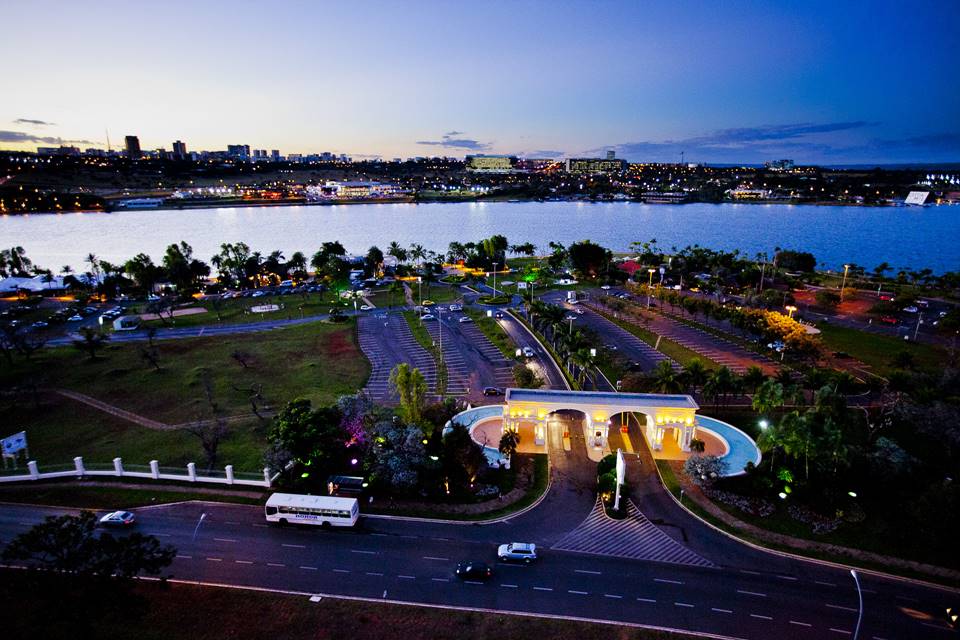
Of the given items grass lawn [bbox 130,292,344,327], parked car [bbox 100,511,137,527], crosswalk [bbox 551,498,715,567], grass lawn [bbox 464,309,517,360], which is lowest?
crosswalk [bbox 551,498,715,567]

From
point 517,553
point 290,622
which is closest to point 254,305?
point 290,622

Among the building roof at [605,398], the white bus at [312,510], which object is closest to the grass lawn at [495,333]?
the building roof at [605,398]

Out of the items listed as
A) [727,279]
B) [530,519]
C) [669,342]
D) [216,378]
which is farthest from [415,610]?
[727,279]

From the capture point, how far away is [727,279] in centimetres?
10338

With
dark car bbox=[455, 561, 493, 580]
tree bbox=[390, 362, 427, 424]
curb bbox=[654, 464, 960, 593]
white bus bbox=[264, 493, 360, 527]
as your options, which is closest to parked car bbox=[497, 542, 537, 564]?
dark car bbox=[455, 561, 493, 580]

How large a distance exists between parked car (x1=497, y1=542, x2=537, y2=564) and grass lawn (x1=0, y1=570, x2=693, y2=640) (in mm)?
3748

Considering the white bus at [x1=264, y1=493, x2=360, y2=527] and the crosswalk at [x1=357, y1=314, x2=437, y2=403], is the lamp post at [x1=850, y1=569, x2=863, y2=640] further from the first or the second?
the crosswalk at [x1=357, y1=314, x2=437, y2=403]

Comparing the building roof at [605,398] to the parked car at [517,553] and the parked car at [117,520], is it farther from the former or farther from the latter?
the parked car at [117,520]

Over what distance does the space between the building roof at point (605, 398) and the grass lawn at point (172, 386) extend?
19566mm

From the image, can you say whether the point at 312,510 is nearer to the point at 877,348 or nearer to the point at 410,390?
the point at 410,390

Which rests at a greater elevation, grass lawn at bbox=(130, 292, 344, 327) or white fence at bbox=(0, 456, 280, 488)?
grass lawn at bbox=(130, 292, 344, 327)

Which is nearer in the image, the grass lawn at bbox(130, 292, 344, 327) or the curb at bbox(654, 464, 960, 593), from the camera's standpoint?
the curb at bbox(654, 464, 960, 593)

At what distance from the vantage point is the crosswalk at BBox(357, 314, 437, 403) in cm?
5266

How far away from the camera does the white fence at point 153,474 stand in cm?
3472
